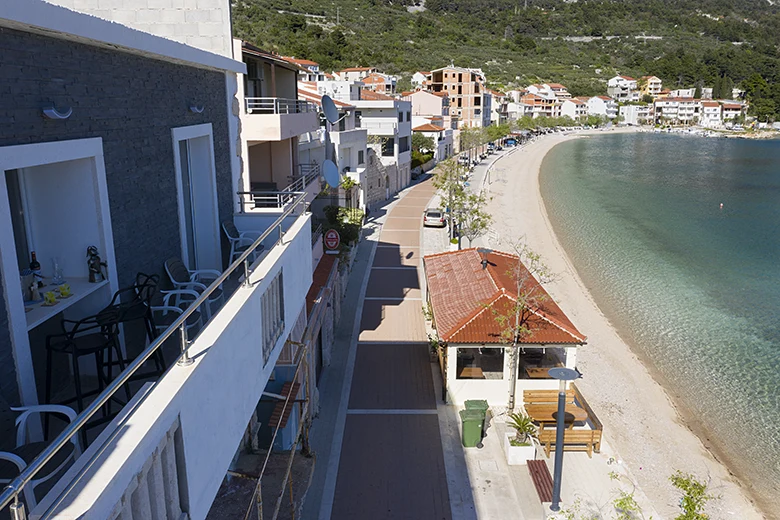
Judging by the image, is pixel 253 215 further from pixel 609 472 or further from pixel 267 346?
pixel 609 472

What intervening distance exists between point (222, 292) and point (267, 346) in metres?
1.43

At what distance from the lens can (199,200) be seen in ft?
34.4

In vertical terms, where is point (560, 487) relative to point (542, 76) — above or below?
below

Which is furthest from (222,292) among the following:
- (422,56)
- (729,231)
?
(422,56)

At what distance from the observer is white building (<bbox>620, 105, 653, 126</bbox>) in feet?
568

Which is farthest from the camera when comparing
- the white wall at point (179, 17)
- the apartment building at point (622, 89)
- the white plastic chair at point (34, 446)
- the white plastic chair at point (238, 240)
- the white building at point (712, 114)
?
the apartment building at point (622, 89)

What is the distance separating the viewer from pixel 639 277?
32406mm

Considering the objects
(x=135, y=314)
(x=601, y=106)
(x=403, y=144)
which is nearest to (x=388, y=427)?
(x=135, y=314)

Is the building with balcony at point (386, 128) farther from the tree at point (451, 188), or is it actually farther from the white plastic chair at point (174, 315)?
the white plastic chair at point (174, 315)

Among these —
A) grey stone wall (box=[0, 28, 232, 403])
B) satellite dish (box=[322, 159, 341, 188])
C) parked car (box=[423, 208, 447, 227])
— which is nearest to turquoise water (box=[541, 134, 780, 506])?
parked car (box=[423, 208, 447, 227])

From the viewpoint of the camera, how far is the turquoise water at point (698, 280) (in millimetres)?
19172

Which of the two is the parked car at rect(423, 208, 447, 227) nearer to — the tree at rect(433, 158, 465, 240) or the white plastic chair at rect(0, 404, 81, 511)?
the tree at rect(433, 158, 465, 240)

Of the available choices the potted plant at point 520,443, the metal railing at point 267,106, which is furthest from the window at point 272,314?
the metal railing at point 267,106

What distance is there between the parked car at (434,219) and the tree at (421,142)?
92.2 feet
